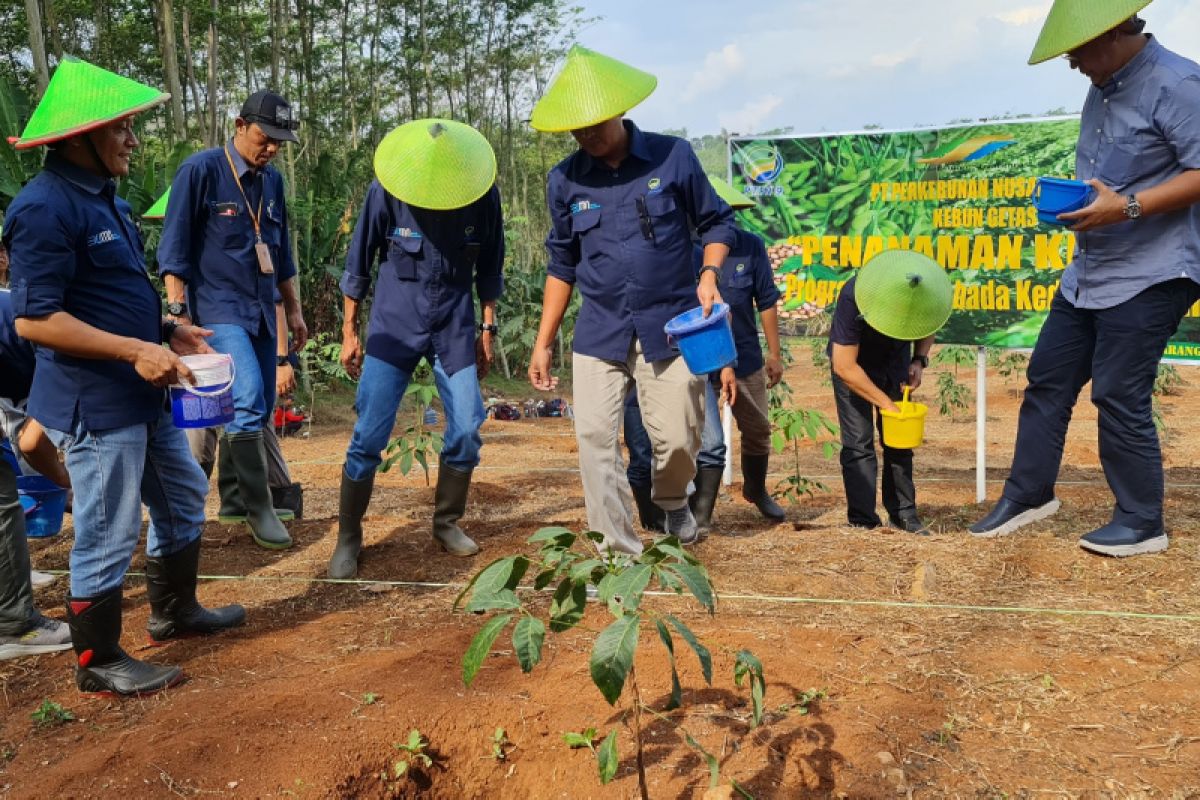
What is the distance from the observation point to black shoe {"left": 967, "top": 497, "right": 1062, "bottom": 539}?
4203 millimetres

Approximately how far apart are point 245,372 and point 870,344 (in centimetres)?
284

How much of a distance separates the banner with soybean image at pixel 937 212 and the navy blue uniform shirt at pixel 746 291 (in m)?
0.92

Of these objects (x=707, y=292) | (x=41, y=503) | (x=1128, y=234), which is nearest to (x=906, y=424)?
(x=1128, y=234)

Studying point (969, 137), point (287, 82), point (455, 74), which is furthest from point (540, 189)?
point (969, 137)

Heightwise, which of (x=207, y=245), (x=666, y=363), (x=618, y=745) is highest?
(x=207, y=245)

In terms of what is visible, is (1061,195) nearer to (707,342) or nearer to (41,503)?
(707,342)

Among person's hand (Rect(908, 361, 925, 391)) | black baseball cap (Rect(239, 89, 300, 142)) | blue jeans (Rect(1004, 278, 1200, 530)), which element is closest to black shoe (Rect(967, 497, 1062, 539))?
blue jeans (Rect(1004, 278, 1200, 530))

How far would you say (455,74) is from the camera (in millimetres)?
27766

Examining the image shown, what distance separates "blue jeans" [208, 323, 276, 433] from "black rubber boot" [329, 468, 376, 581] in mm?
616

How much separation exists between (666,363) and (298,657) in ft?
5.31

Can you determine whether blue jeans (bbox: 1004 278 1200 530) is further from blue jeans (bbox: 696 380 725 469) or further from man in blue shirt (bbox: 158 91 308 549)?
man in blue shirt (bbox: 158 91 308 549)

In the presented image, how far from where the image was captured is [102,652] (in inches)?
115

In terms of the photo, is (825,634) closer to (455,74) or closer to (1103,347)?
(1103,347)

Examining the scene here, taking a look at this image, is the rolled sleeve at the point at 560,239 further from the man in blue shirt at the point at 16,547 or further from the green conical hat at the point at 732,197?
the man in blue shirt at the point at 16,547
